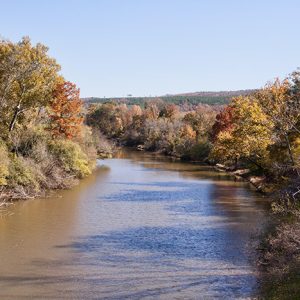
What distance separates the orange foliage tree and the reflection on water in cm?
792

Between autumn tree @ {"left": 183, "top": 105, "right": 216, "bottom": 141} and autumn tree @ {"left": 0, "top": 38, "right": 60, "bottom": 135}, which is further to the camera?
autumn tree @ {"left": 183, "top": 105, "right": 216, "bottom": 141}

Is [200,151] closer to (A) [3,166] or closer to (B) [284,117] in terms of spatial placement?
(A) [3,166]

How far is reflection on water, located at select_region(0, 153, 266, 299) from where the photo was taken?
57.6 feet

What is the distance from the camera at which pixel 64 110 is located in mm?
45156

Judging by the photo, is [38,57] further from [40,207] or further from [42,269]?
[42,269]

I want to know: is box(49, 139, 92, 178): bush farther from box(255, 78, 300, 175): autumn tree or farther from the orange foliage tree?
box(255, 78, 300, 175): autumn tree

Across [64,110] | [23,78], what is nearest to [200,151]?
[64,110]

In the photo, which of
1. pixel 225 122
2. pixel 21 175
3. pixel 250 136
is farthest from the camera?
pixel 225 122

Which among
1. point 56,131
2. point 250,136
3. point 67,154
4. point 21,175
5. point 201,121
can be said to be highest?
point 201,121

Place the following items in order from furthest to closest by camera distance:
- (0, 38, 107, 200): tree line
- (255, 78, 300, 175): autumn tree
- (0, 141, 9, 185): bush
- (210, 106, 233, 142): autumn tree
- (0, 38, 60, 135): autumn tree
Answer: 1. (210, 106, 233, 142): autumn tree
2. (0, 38, 60, 135): autumn tree
3. (0, 38, 107, 200): tree line
4. (0, 141, 9, 185): bush
5. (255, 78, 300, 175): autumn tree

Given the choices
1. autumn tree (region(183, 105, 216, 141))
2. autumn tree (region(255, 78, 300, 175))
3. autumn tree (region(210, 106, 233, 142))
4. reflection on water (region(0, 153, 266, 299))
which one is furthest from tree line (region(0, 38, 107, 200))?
autumn tree (region(183, 105, 216, 141))

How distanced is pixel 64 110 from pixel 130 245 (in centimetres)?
2474

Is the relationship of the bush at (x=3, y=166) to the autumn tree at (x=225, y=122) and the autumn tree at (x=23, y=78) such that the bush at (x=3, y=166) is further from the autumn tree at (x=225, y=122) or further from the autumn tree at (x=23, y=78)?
the autumn tree at (x=225, y=122)

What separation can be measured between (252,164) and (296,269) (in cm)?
3360
